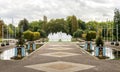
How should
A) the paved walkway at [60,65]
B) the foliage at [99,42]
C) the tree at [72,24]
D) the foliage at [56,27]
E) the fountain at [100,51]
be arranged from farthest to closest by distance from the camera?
the tree at [72,24] < the foliage at [56,27] < the foliage at [99,42] < the fountain at [100,51] < the paved walkway at [60,65]

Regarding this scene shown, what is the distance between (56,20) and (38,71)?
87119 millimetres

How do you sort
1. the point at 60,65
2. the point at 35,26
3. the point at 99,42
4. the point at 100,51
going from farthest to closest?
the point at 35,26, the point at 99,42, the point at 100,51, the point at 60,65

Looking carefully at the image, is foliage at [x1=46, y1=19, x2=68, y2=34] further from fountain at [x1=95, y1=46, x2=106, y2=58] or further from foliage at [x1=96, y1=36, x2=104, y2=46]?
fountain at [x1=95, y1=46, x2=106, y2=58]

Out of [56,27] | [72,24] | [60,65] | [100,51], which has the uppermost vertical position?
[72,24]

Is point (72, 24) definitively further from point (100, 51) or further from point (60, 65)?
point (60, 65)

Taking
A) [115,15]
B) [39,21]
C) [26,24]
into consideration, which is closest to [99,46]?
[115,15]

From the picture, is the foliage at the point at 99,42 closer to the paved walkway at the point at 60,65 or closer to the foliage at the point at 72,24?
the paved walkway at the point at 60,65

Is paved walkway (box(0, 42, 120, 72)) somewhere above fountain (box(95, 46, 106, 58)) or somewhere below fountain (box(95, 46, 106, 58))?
below

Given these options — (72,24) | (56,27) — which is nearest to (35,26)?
(56,27)

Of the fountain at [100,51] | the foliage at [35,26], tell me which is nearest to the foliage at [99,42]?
the fountain at [100,51]

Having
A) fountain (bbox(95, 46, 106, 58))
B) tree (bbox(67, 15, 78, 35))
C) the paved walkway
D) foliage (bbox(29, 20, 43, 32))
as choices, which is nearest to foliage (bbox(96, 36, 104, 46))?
fountain (bbox(95, 46, 106, 58))

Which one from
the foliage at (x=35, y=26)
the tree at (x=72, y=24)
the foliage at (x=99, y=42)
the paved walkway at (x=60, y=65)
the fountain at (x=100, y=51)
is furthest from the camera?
the tree at (x=72, y=24)

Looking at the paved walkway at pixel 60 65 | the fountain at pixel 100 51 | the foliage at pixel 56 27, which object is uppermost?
the foliage at pixel 56 27

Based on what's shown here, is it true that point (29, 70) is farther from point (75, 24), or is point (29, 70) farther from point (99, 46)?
point (75, 24)
